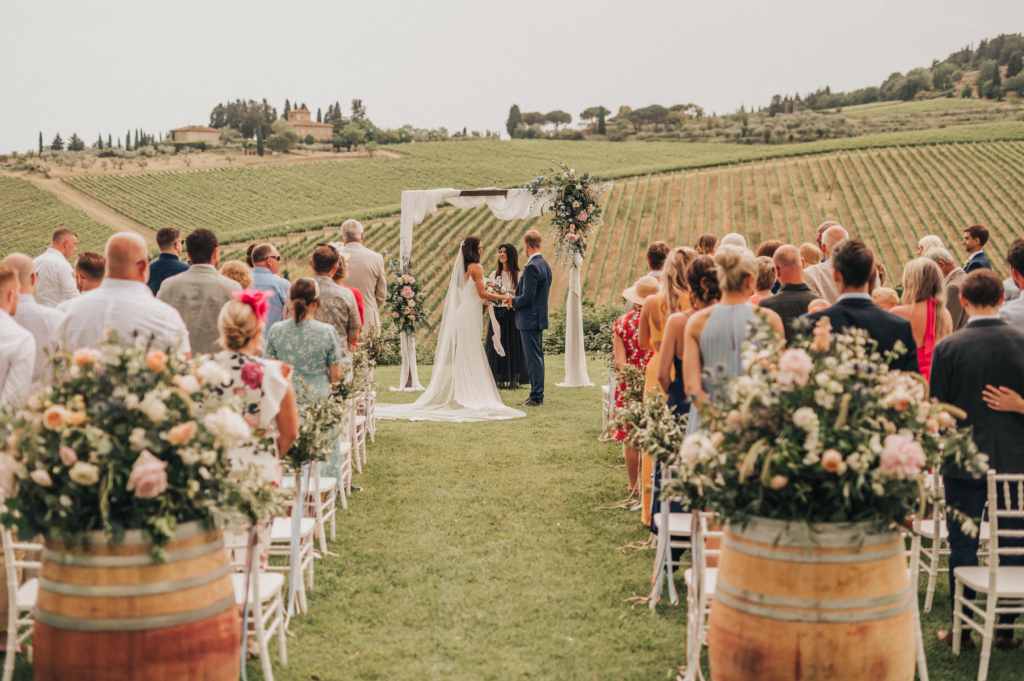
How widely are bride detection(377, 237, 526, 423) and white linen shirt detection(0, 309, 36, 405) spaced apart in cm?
641

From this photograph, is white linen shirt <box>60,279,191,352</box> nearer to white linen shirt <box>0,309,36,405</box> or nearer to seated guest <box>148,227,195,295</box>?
white linen shirt <box>0,309,36,405</box>

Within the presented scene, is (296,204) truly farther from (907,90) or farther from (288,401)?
(907,90)

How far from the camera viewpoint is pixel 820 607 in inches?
97.5

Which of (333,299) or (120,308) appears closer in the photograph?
(120,308)

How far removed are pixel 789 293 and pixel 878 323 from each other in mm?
1110

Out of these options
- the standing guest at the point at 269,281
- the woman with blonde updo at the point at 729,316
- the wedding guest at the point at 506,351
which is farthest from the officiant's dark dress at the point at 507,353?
the woman with blonde updo at the point at 729,316

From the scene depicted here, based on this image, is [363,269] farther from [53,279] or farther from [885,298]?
[885,298]

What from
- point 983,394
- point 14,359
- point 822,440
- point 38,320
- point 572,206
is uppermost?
point 572,206

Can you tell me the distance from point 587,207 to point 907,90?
99.1m

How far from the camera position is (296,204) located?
2083 inches

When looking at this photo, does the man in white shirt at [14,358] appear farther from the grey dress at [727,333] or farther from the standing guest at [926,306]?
the standing guest at [926,306]

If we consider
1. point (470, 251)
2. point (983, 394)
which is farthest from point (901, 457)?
point (470, 251)

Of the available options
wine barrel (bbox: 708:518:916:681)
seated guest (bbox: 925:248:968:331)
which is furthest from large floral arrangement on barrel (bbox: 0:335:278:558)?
seated guest (bbox: 925:248:968:331)

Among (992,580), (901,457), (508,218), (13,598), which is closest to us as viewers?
(901,457)
